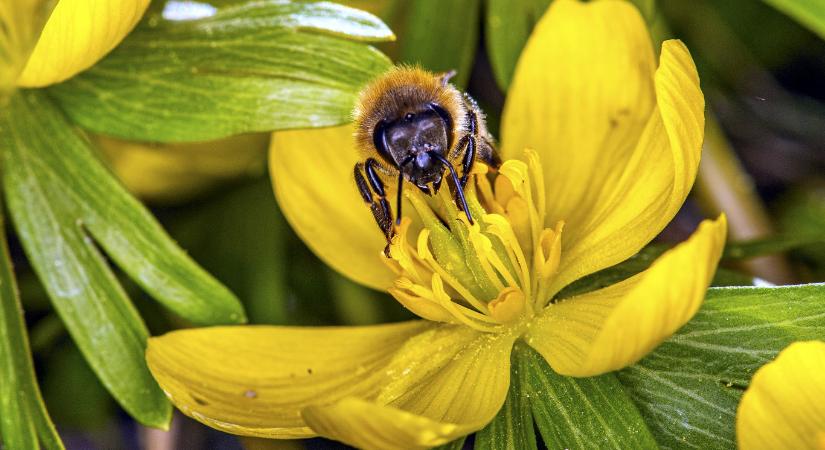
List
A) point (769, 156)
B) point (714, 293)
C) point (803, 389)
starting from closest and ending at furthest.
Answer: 1. point (803, 389)
2. point (714, 293)
3. point (769, 156)

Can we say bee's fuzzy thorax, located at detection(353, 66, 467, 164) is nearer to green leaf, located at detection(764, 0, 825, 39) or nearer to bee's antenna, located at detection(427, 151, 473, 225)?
bee's antenna, located at detection(427, 151, 473, 225)

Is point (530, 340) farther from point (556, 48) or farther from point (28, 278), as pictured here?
point (28, 278)

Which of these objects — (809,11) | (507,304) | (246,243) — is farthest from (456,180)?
(246,243)

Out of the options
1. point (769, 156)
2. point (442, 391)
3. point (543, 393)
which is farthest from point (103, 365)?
point (769, 156)

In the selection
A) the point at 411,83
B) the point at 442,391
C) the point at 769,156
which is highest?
the point at 411,83

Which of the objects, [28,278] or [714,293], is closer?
[714,293]

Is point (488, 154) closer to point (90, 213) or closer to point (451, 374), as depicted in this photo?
point (451, 374)
